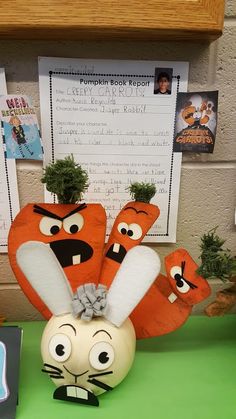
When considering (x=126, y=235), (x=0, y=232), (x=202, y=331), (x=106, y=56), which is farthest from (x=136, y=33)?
(x=202, y=331)

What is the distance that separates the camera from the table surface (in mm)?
543

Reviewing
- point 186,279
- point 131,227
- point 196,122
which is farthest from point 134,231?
point 196,122

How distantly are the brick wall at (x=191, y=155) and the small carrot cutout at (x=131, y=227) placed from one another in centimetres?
13

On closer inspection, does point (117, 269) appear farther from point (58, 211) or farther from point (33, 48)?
point (33, 48)

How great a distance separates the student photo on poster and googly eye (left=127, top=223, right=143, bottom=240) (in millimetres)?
227

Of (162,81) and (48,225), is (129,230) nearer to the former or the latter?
(48,225)

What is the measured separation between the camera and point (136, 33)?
0.56 m

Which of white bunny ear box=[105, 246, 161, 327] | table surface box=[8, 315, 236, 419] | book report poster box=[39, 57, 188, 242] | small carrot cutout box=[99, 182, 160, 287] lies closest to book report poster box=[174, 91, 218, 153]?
book report poster box=[39, 57, 188, 242]

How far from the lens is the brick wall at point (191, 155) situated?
24.5 inches

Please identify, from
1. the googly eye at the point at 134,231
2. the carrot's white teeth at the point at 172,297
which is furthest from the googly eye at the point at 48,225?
the carrot's white teeth at the point at 172,297

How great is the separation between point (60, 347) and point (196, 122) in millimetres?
419

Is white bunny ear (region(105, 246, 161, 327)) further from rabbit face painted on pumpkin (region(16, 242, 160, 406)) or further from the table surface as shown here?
the table surface

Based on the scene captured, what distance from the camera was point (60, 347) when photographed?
0.52 m

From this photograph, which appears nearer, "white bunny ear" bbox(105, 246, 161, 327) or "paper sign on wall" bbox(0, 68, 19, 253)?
"white bunny ear" bbox(105, 246, 161, 327)
